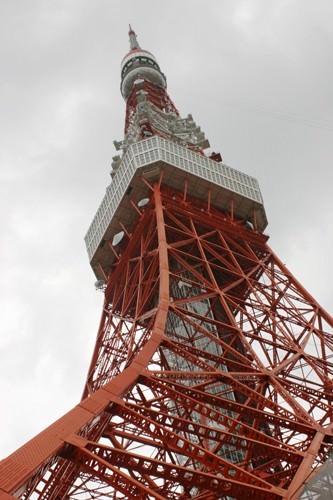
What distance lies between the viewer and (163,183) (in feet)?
98.4

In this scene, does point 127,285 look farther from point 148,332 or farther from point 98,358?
point 148,332

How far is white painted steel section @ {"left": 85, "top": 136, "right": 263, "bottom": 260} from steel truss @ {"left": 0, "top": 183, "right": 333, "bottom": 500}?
1.40 metres

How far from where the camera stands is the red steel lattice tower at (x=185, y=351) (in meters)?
13.0

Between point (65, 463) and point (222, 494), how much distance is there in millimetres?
3368

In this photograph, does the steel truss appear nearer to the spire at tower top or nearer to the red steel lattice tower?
the red steel lattice tower

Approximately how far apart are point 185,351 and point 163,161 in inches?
545

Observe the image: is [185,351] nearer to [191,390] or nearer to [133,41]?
[191,390]

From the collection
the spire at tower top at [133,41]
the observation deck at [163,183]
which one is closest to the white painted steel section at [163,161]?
the observation deck at [163,183]

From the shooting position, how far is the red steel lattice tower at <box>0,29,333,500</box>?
42.6 feet

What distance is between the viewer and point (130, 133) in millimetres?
38938

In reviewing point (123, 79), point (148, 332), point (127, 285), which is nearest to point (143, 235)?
point (127, 285)

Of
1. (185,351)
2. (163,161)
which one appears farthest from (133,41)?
(185,351)

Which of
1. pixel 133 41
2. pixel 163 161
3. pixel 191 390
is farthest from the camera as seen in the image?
pixel 133 41

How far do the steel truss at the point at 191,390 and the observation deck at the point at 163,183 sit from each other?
2.56 feet
